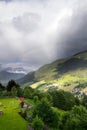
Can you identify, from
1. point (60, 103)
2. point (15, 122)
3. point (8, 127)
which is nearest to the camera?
point (8, 127)

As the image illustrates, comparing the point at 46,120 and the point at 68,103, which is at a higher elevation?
the point at 68,103

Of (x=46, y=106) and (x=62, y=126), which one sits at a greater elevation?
(x=46, y=106)

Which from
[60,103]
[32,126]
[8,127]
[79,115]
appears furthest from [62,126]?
[60,103]

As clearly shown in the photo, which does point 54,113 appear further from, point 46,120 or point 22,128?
point 22,128

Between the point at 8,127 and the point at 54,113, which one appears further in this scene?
the point at 54,113

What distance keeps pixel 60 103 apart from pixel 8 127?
97.8 meters

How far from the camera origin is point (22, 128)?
99.7m

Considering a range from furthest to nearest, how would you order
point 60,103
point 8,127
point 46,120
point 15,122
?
point 60,103 < point 46,120 < point 15,122 < point 8,127

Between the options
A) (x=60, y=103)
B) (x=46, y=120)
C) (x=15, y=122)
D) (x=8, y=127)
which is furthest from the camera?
(x=60, y=103)

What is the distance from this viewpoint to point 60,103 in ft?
637

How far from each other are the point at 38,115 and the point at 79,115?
1873 centimetres

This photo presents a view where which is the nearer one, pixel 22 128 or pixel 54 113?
pixel 22 128

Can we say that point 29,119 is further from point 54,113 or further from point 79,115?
point 79,115

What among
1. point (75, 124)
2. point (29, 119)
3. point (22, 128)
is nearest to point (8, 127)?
point (22, 128)
